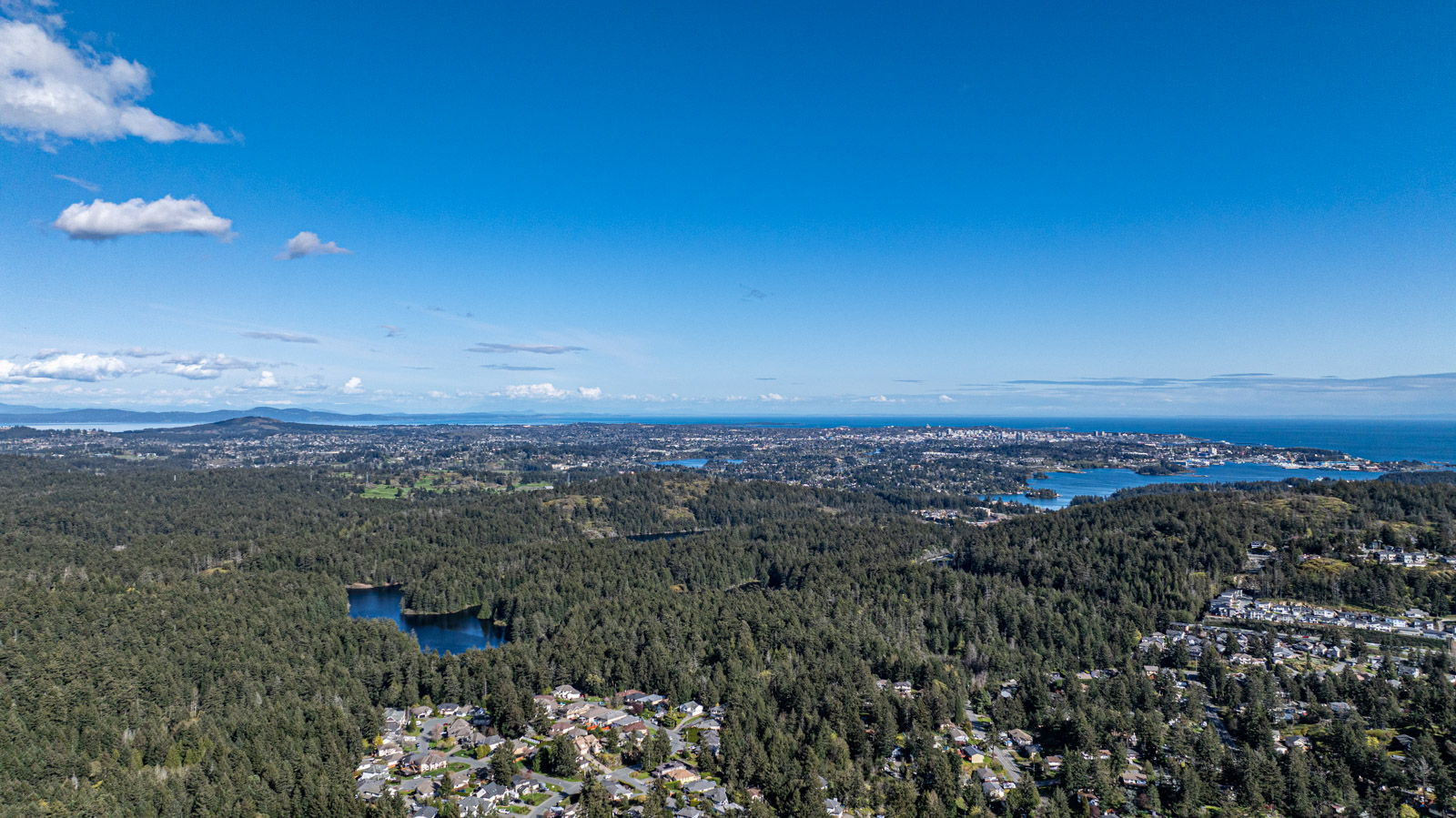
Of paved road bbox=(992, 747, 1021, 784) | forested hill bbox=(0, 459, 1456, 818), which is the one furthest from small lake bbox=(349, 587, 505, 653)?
paved road bbox=(992, 747, 1021, 784)

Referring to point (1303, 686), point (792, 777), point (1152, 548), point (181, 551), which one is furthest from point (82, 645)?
point (1152, 548)

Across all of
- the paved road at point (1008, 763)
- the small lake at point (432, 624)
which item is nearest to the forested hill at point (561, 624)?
the small lake at point (432, 624)

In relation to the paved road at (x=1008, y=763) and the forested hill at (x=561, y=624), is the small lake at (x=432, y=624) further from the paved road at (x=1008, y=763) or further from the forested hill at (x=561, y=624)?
the paved road at (x=1008, y=763)

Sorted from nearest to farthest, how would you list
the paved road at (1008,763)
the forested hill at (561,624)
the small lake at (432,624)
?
the forested hill at (561,624)
the paved road at (1008,763)
the small lake at (432,624)

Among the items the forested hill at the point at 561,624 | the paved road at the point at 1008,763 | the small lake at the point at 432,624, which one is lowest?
the small lake at the point at 432,624

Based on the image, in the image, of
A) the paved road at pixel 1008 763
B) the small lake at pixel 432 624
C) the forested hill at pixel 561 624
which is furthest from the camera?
the small lake at pixel 432 624

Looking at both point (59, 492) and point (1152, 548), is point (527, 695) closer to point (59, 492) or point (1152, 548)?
point (1152, 548)

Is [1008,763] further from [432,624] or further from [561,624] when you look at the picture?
[432,624]

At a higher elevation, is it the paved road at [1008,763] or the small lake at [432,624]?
the paved road at [1008,763]
